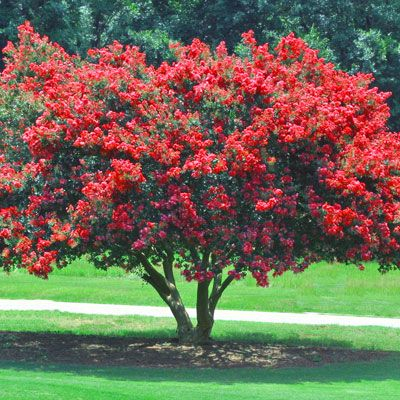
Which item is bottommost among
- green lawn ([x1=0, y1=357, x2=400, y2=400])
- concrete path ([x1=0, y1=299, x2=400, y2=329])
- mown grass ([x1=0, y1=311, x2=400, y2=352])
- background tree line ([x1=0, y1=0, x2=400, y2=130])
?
green lawn ([x1=0, y1=357, x2=400, y2=400])

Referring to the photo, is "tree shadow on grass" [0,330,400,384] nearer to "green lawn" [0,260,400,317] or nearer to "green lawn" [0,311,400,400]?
"green lawn" [0,311,400,400]

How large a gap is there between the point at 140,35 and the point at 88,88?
2600 cm

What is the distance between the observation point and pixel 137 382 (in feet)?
51.1

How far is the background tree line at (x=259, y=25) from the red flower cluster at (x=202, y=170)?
2395cm

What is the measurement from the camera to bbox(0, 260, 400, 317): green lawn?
2753 cm

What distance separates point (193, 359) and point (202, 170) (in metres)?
4.26

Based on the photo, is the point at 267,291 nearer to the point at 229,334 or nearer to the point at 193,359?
the point at 229,334

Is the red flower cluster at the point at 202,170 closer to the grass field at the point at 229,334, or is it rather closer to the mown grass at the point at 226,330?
the grass field at the point at 229,334

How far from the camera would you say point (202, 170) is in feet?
52.0

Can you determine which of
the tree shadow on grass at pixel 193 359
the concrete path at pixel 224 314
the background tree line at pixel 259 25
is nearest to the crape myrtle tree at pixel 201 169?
the tree shadow on grass at pixel 193 359

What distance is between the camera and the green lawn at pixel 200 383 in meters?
13.7

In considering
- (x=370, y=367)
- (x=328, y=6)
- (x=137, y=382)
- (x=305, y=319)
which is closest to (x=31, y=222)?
(x=137, y=382)

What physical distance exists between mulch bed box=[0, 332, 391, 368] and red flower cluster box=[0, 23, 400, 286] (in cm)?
203

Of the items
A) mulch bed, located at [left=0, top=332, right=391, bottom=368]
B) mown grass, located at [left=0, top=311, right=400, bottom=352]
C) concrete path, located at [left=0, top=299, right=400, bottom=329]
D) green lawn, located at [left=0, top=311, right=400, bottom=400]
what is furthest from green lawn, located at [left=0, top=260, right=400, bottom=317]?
mulch bed, located at [left=0, top=332, right=391, bottom=368]
